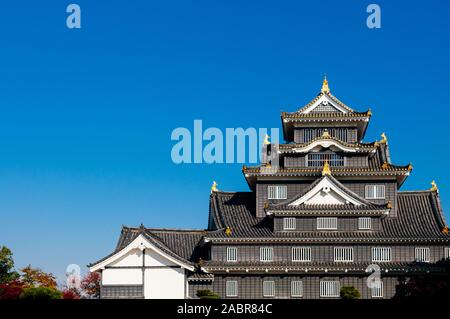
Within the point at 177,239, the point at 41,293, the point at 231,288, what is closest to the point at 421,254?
the point at 231,288

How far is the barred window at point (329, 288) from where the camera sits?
162 feet

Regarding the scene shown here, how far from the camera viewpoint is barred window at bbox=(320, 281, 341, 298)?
49.3 m

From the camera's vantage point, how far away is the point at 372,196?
2066 inches

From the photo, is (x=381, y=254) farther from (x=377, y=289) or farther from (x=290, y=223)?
(x=290, y=223)

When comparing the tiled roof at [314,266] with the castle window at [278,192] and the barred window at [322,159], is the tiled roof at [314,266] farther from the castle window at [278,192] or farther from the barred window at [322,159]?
the barred window at [322,159]

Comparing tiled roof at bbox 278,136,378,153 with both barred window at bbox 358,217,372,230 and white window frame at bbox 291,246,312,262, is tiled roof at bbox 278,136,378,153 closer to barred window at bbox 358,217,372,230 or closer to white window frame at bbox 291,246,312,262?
barred window at bbox 358,217,372,230

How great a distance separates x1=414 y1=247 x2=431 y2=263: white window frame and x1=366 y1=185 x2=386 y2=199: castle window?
16.2ft

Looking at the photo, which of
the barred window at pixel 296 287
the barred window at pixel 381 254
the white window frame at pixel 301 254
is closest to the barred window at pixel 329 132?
the white window frame at pixel 301 254

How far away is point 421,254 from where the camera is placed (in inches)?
1960

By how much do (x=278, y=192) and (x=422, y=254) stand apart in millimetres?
11097

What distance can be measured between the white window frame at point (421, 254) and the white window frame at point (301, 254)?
24.1ft
